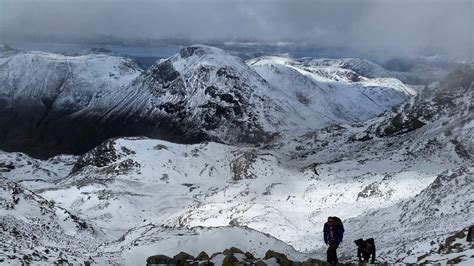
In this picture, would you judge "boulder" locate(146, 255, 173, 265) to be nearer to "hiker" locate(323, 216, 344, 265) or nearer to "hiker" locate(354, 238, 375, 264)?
"hiker" locate(323, 216, 344, 265)

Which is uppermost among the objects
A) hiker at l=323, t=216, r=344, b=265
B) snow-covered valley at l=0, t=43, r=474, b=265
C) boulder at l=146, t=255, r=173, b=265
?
hiker at l=323, t=216, r=344, b=265

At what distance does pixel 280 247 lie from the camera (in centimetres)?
4238

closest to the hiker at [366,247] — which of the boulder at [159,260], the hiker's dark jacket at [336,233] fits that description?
the hiker's dark jacket at [336,233]

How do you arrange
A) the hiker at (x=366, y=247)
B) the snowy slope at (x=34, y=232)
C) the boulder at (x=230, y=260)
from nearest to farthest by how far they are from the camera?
the boulder at (x=230, y=260) → the snowy slope at (x=34, y=232) → the hiker at (x=366, y=247)

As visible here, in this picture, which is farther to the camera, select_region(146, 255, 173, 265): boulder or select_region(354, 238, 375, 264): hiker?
select_region(146, 255, 173, 265): boulder

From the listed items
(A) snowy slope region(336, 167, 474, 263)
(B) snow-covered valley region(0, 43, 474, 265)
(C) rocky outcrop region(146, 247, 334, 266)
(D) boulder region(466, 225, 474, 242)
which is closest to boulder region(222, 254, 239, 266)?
(C) rocky outcrop region(146, 247, 334, 266)

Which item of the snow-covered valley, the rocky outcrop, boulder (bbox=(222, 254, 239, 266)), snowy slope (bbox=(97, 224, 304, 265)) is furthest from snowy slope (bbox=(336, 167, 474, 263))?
boulder (bbox=(222, 254, 239, 266))

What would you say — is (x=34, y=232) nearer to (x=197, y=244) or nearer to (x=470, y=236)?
(x=197, y=244)

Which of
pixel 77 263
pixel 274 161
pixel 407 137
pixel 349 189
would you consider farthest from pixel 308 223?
pixel 407 137

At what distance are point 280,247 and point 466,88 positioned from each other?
17643 cm

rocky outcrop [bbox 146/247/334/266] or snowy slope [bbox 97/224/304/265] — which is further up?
rocky outcrop [bbox 146/247/334/266]

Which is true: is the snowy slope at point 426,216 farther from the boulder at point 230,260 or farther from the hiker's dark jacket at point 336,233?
the boulder at point 230,260

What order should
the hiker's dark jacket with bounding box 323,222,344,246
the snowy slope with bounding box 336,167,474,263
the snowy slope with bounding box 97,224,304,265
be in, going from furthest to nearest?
the snowy slope with bounding box 336,167,474,263, the snowy slope with bounding box 97,224,304,265, the hiker's dark jacket with bounding box 323,222,344,246

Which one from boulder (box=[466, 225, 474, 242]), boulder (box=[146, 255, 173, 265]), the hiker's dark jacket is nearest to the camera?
the hiker's dark jacket
